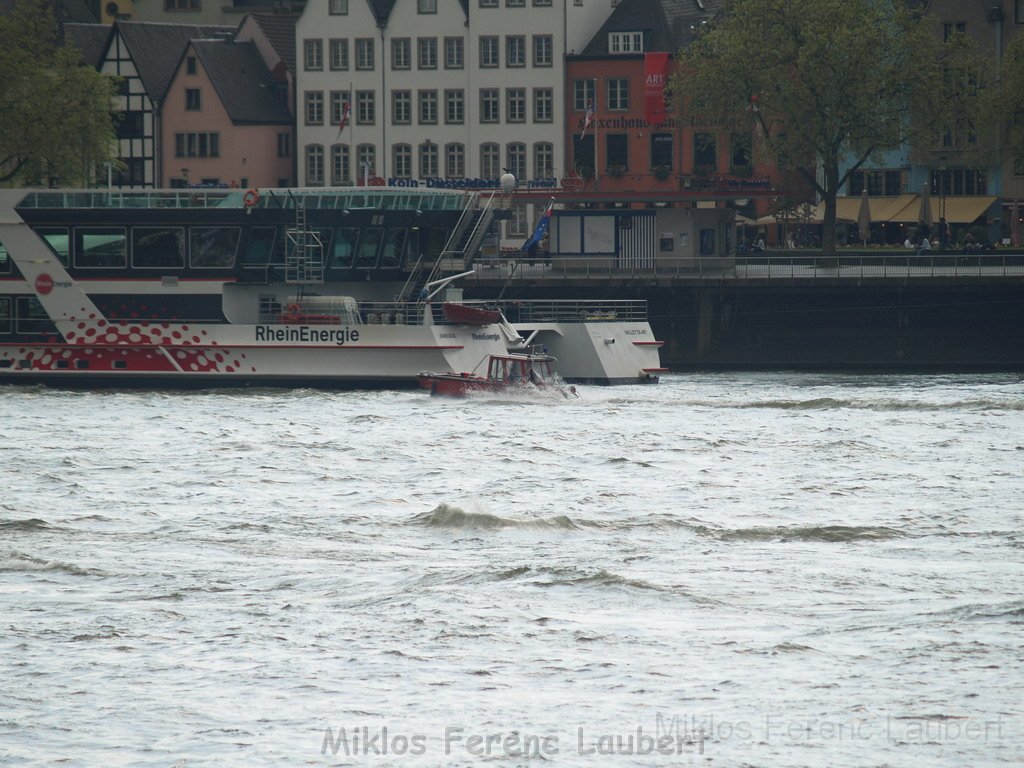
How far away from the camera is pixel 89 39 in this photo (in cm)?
9050

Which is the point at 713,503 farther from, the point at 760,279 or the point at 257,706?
the point at 760,279

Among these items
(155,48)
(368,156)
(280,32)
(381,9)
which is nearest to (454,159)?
(368,156)

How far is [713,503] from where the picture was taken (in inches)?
1168

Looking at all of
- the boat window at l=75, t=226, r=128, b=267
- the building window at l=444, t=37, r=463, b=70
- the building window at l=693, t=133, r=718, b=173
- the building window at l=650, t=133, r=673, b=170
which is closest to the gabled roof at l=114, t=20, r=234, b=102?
the building window at l=444, t=37, r=463, b=70

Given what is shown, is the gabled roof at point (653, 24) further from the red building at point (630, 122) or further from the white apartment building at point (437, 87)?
the white apartment building at point (437, 87)

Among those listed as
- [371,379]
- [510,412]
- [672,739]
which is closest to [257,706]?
[672,739]

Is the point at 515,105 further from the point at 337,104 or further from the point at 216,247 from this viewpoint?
the point at 216,247

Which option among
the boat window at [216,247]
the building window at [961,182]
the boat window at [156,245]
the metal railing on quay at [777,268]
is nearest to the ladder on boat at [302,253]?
the boat window at [216,247]

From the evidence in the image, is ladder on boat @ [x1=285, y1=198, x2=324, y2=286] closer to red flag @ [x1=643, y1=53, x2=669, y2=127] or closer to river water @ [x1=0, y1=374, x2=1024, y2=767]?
river water @ [x1=0, y1=374, x2=1024, y2=767]

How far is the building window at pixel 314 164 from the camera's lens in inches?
3344

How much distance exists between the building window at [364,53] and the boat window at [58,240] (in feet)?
119

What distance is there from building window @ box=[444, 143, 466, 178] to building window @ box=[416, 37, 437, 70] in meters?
3.47

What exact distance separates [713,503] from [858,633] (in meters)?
9.35

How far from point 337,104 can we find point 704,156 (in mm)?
16214
